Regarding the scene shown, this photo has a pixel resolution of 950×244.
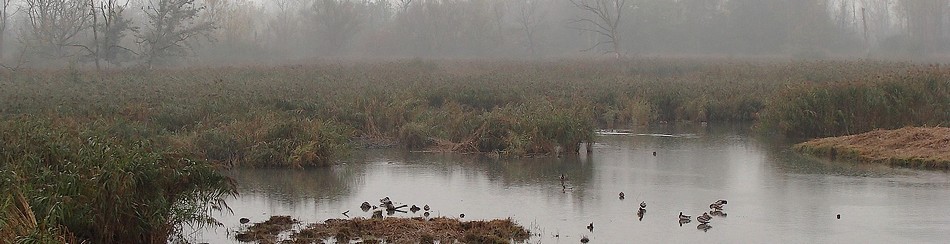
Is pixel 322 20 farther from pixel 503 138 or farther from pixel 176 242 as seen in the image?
pixel 176 242

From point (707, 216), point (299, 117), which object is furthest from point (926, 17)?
point (707, 216)

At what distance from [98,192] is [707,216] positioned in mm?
6120

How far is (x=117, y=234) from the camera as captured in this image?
8.86 meters

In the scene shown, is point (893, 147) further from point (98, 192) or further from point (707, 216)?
point (98, 192)

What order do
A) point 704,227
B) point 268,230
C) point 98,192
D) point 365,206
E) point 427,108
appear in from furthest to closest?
1. point 427,108
2. point 365,206
3. point 704,227
4. point 268,230
5. point 98,192

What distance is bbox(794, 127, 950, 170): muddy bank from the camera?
16.4m

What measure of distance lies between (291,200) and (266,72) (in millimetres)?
21421

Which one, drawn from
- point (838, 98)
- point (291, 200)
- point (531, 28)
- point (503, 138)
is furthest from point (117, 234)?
point (531, 28)

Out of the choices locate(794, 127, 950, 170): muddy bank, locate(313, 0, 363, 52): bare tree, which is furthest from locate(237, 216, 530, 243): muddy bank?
locate(313, 0, 363, 52): bare tree

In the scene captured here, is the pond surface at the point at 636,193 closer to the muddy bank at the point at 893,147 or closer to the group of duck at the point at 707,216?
the group of duck at the point at 707,216

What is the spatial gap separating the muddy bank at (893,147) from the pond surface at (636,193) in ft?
1.53

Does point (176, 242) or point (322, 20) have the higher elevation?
point (322, 20)

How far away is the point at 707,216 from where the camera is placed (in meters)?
11.6

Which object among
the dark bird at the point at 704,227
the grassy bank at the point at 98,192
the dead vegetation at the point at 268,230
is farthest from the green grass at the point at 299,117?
the dark bird at the point at 704,227
